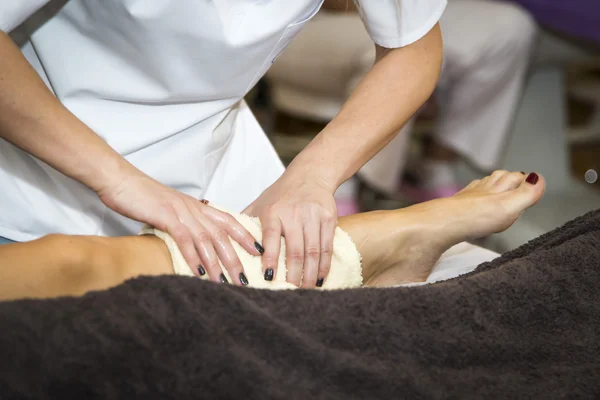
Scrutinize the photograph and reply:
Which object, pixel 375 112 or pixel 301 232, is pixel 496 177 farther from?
pixel 301 232

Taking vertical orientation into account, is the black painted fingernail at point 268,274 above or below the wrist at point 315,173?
below

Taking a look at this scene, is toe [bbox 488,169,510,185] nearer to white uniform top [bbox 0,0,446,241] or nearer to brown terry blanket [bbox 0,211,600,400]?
white uniform top [bbox 0,0,446,241]

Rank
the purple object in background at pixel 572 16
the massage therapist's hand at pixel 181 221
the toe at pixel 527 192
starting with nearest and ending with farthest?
the massage therapist's hand at pixel 181 221, the toe at pixel 527 192, the purple object in background at pixel 572 16

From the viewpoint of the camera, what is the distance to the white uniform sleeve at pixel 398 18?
92 centimetres

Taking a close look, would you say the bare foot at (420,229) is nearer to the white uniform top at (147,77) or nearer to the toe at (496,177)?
the toe at (496,177)

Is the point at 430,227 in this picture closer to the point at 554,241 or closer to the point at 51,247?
the point at 554,241

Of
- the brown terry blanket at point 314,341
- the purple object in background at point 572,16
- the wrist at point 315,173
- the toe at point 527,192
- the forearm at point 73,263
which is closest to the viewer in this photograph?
the brown terry blanket at point 314,341

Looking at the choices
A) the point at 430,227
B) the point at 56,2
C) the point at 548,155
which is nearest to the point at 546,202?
the point at 548,155

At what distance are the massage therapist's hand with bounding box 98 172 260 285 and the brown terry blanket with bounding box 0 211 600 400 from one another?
0.58 ft

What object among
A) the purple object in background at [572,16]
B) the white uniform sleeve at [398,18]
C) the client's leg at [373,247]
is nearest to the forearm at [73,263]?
the client's leg at [373,247]

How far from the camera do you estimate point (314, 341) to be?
0.54 meters

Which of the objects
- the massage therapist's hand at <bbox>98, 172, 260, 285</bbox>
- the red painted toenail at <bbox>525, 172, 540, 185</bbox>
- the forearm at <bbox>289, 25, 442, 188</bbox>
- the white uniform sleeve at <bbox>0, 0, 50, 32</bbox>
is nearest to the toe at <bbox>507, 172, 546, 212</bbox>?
the red painted toenail at <bbox>525, 172, 540, 185</bbox>

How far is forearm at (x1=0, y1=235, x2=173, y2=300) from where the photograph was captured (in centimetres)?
61

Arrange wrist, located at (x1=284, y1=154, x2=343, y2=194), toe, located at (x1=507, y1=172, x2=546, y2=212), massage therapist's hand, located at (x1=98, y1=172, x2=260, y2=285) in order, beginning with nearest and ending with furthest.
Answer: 1. massage therapist's hand, located at (x1=98, y1=172, x2=260, y2=285)
2. wrist, located at (x1=284, y1=154, x2=343, y2=194)
3. toe, located at (x1=507, y1=172, x2=546, y2=212)
